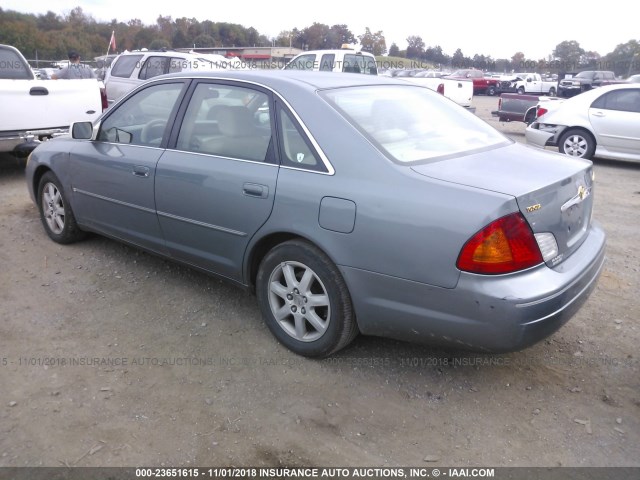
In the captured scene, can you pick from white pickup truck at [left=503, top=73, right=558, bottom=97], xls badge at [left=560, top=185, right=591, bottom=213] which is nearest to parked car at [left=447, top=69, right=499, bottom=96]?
white pickup truck at [left=503, top=73, right=558, bottom=97]

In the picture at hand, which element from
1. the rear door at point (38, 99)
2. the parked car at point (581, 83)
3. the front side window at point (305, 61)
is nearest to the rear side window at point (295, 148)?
the rear door at point (38, 99)

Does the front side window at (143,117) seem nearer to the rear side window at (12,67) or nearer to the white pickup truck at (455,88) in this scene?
the rear side window at (12,67)

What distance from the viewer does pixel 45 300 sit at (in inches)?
159

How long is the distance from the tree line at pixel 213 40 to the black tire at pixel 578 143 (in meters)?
34.7

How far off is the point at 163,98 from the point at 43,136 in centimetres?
420

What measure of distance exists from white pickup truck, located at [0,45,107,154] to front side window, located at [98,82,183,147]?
333 centimetres

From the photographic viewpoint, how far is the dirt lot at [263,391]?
257 centimetres

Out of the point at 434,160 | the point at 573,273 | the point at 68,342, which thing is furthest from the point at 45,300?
the point at 573,273

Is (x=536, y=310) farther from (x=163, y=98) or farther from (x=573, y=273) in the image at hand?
(x=163, y=98)

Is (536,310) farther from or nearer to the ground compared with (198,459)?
farther from the ground

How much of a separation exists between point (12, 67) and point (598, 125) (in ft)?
30.8

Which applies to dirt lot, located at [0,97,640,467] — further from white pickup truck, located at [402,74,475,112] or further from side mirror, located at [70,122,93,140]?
white pickup truck, located at [402,74,475,112]

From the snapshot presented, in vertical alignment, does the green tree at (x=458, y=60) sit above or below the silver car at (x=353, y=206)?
above

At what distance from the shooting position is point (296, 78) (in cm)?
345
